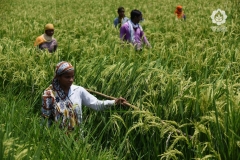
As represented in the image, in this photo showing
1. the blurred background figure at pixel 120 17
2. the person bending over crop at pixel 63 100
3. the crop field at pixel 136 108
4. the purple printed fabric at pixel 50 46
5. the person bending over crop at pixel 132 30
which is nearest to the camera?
the crop field at pixel 136 108

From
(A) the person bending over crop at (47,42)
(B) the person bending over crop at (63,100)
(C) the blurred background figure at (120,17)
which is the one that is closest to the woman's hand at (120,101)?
(B) the person bending over crop at (63,100)

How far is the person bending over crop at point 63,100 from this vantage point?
329 cm

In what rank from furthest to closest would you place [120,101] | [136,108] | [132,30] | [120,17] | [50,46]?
[120,17], [50,46], [132,30], [120,101], [136,108]

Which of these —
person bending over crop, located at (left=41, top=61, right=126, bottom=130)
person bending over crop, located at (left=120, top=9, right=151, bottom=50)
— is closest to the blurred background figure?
person bending over crop, located at (left=120, top=9, right=151, bottom=50)

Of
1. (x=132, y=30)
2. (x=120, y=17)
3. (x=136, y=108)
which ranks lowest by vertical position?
(x=136, y=108)

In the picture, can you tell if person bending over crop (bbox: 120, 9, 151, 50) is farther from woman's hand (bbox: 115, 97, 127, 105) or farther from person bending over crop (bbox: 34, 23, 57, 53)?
woman's hand (bbox: 115, 97, 127, 105)

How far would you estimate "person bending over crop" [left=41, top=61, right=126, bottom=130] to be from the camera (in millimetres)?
3295

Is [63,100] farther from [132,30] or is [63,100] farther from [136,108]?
[132,30]

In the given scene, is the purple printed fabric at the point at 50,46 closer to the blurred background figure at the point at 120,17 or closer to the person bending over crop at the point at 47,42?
the person bending over crop at the point at 47,42

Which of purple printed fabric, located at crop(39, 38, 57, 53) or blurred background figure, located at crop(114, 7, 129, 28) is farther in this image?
blurred background figure, located at crop(114, 7, 129, 28)

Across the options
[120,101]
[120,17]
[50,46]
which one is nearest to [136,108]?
[120,101]

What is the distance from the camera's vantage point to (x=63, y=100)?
11.1 feet

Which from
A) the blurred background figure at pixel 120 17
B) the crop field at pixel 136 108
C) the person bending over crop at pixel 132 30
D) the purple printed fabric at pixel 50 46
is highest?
the blurred background figure at pixel 120 17

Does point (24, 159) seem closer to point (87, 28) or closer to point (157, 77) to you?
point (157, 77)
